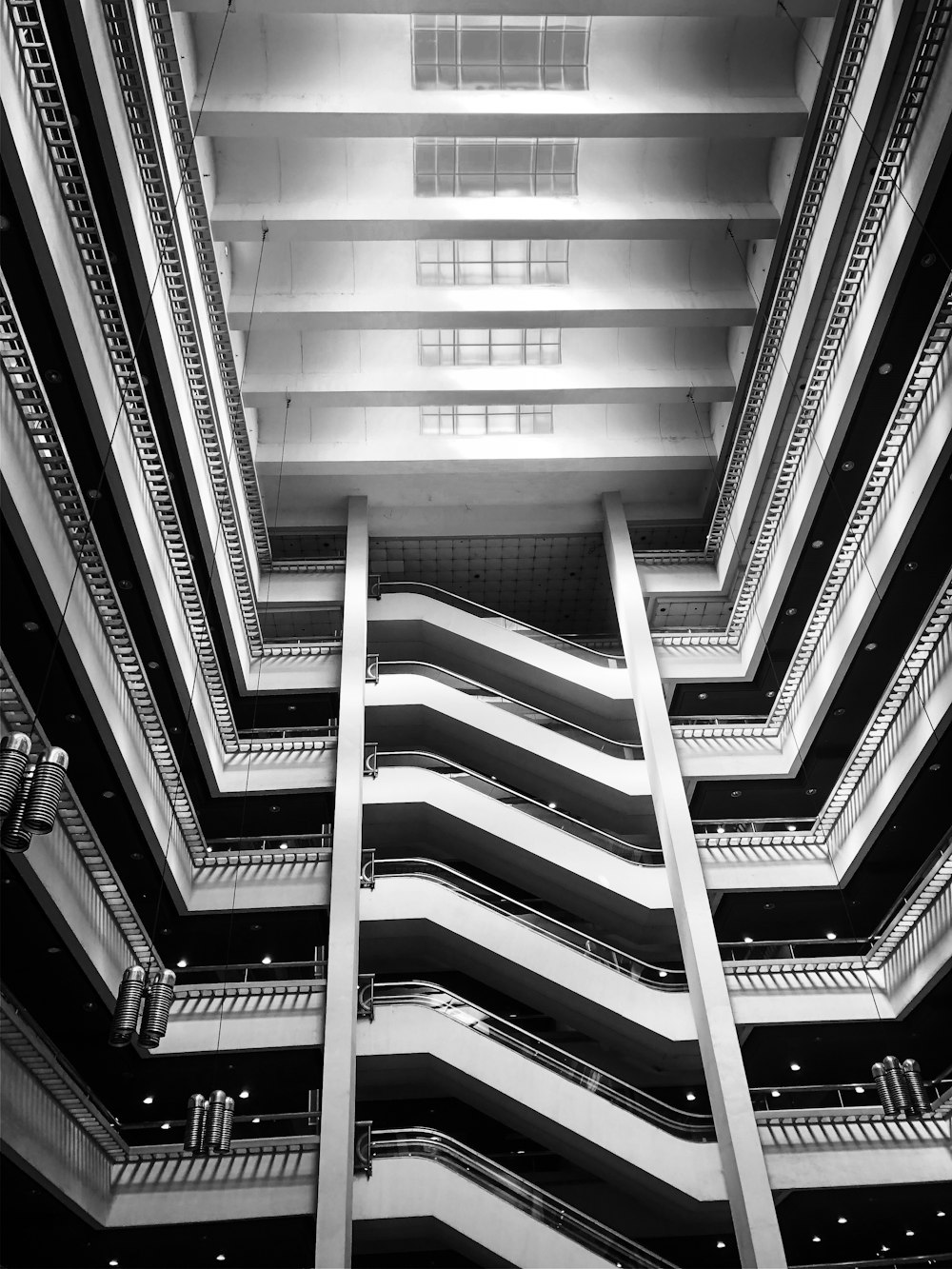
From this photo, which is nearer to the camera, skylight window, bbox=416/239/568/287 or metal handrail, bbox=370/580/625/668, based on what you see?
skylight window, bbox=416/239/568/287

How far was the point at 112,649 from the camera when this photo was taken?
46.9 feet

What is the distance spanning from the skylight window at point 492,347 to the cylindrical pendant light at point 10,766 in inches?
567

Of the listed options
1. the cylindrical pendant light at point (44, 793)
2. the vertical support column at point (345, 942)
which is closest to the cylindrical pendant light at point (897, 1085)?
the vertical support column at point (345, 942)

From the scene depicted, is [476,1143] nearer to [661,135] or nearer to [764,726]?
[764,726]

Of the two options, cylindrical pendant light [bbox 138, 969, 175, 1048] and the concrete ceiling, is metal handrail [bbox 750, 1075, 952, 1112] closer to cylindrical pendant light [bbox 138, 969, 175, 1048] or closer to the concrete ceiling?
cylindrical pendant light [bbox 138, 969, 175, 1048]

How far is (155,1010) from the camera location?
11500 mm

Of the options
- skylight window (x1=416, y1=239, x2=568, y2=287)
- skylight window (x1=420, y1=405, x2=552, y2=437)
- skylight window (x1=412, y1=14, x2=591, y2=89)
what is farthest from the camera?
skylight window (x1=420, y1=405, x2=552, y2=437)

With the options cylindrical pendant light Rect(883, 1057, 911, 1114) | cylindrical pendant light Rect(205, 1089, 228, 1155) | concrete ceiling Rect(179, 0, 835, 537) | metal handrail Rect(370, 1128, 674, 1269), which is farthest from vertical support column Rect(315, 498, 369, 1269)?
cylindrical pendant light Rect(883, 1057, 911, 1114)

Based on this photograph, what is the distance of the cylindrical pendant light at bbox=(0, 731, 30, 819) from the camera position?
735cm

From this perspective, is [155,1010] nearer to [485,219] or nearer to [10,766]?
[10,766]

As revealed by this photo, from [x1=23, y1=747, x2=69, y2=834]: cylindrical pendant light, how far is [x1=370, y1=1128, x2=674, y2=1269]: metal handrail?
9.49m

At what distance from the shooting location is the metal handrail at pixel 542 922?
1723cm

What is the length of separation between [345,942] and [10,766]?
991cm

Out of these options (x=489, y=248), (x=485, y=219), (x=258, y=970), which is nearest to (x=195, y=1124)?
(x=258, y=970)
